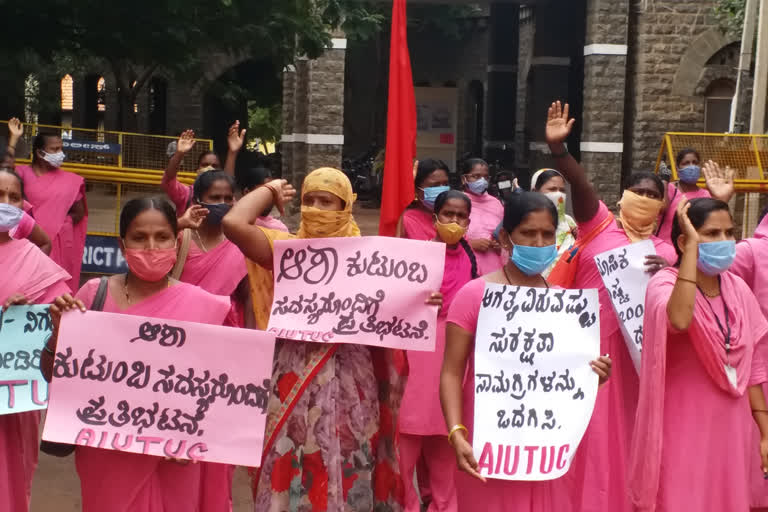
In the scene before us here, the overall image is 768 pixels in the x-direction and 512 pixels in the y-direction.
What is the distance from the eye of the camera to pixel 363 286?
5.04 m

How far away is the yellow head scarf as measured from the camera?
16.0 ft

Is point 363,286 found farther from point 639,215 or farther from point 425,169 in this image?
point 425,169

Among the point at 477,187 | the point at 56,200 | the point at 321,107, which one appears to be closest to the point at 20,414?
the point at 477,187

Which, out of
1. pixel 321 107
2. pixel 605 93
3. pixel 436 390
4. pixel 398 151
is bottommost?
pixel 436 390

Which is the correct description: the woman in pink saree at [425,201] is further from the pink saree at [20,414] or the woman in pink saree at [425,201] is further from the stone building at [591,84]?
the stone building at [591,84]

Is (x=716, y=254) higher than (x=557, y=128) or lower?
lower

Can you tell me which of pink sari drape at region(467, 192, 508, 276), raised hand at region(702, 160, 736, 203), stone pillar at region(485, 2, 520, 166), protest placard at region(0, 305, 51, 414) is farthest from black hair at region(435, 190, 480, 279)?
stone pillar at region(485, 2, 520, 166)

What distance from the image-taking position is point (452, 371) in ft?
14.4

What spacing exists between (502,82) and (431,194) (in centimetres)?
2612

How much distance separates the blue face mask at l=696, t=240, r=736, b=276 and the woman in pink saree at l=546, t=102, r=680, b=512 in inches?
45.4

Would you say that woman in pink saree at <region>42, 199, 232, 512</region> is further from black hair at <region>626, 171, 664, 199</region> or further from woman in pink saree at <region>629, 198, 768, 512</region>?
black hair at <region>626, 171, 664, 199</region>

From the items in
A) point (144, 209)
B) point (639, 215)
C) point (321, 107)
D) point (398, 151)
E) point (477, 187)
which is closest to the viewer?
point (144, 209)

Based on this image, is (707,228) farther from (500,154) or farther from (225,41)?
(500,154)

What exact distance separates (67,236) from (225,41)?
2.05 m
